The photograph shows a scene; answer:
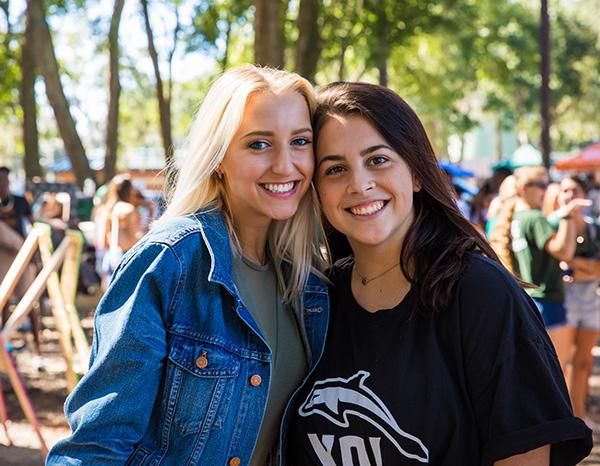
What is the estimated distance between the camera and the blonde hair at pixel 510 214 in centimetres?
612

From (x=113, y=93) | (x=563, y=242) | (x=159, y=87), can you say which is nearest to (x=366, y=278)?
(x=563, y=242)

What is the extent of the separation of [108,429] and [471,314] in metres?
0.95

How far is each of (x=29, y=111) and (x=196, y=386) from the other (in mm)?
18759

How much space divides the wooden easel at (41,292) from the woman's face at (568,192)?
145 inches

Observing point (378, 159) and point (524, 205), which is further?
point (524, 205)

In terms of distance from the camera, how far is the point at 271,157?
8.42ft

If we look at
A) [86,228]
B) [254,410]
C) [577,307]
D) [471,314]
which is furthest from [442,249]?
[86,228]

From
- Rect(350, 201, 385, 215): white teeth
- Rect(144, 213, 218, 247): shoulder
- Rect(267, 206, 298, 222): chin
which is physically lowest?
Rect(144, 213, 218, 247): shoulder

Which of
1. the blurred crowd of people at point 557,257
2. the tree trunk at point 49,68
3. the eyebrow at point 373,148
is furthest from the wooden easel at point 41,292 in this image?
the tree trunk at point 49,68

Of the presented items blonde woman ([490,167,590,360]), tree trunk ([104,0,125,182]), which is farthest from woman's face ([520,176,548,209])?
tree trunk ([104,0,125,182])

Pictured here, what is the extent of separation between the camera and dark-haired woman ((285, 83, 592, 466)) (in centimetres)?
210

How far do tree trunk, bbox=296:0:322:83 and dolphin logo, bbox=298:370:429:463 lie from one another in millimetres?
11583

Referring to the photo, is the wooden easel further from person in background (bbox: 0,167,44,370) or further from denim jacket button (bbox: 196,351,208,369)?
denim jacket button (bbox: 196,351,208,369)

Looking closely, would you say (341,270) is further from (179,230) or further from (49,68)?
(49,68)
